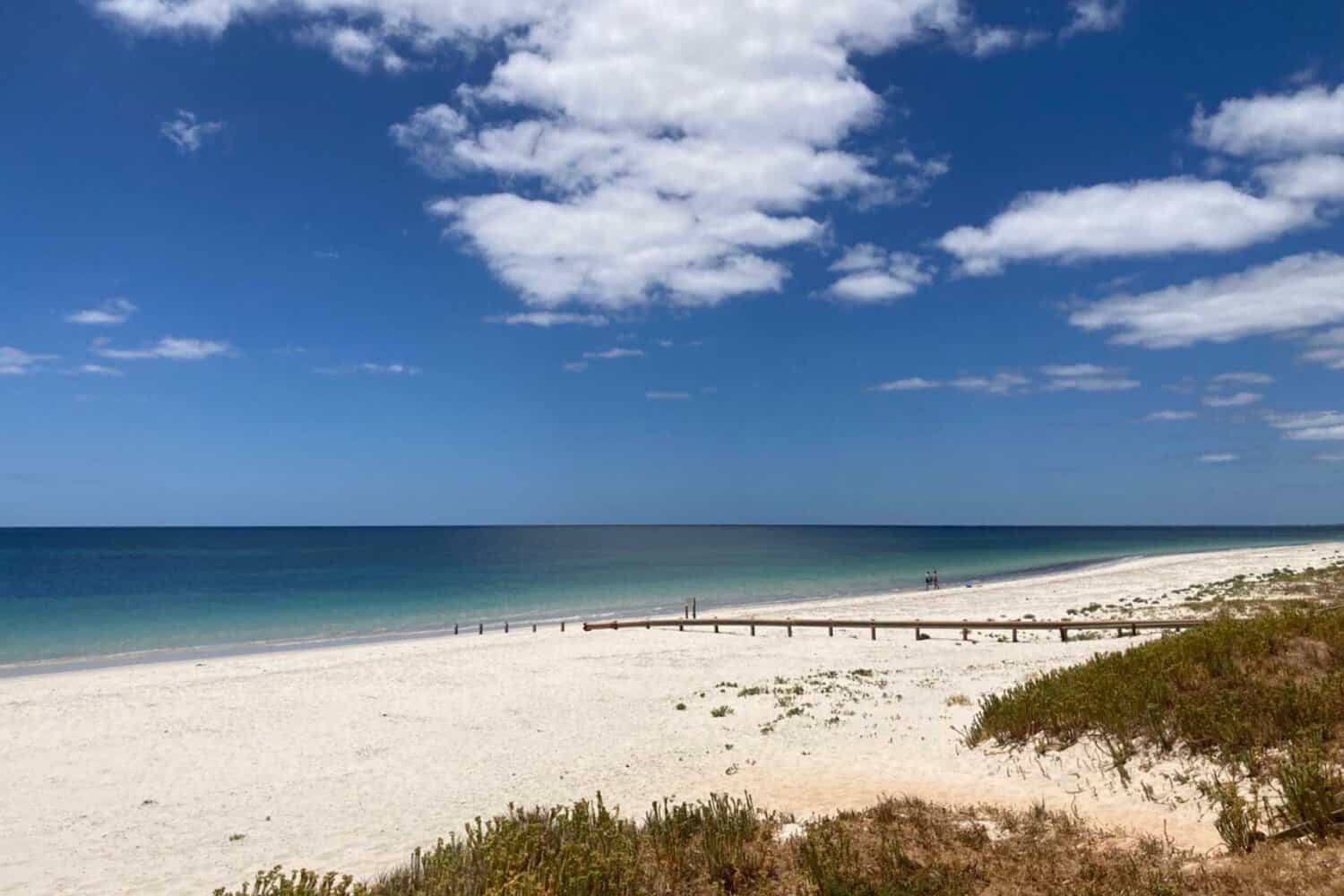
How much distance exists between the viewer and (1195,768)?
372 inches

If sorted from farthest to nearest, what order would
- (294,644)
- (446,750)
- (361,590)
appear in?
1. (361,590)
2. (294,644)
3. (446,750)

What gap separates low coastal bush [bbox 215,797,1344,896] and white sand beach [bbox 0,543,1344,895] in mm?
1354

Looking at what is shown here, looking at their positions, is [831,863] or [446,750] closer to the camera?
[831,863]

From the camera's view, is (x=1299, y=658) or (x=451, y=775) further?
(x=451, y=775)

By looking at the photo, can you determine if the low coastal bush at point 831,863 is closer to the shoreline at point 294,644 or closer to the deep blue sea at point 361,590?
the shoreline at point 294,644

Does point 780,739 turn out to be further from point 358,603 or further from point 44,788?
point 358,603

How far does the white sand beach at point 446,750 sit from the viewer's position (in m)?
11.1

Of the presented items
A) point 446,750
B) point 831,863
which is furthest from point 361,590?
point 831,863

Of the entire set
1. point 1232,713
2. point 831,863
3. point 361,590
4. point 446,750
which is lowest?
point 361,590

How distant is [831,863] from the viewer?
7086mm

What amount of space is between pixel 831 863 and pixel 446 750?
12242mm

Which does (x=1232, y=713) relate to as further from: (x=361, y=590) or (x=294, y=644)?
(x=361, y=590)

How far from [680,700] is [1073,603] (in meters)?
33.0

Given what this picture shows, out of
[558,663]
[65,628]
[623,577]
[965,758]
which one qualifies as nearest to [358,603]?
[65,628]
